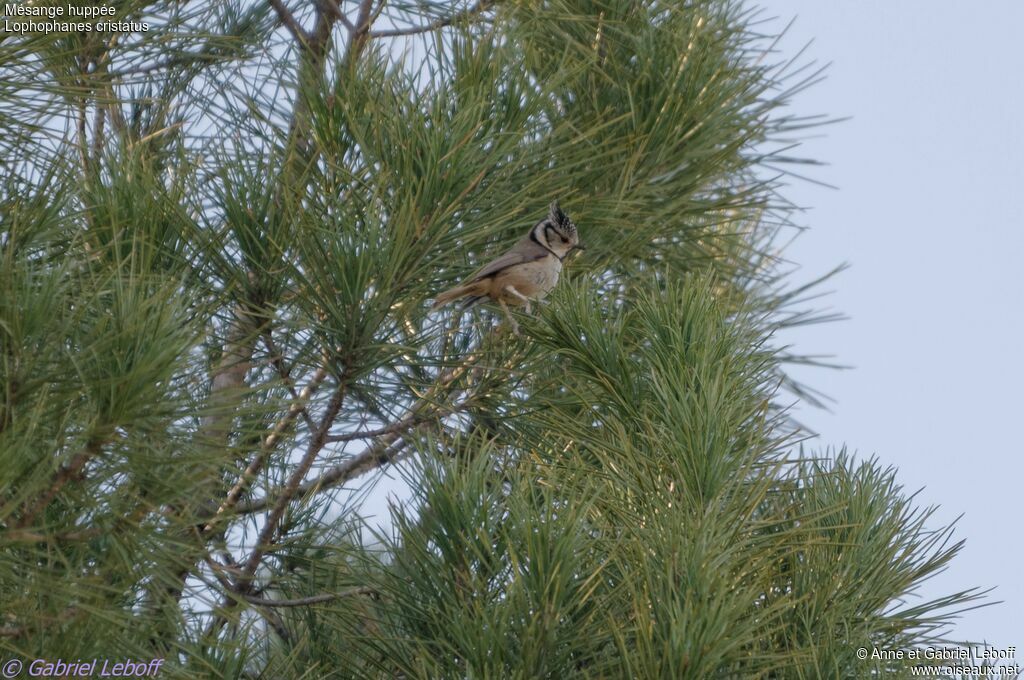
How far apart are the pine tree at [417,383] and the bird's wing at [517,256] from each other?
0.25ft

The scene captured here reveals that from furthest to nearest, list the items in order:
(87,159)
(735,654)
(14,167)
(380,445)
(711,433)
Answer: (380,445)
(87,159)
(14,167)
(711,433)
(735,654)

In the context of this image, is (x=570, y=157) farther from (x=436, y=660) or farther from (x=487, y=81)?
(x=436, y=660)

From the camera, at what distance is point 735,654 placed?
141cm

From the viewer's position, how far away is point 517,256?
242 centimetres

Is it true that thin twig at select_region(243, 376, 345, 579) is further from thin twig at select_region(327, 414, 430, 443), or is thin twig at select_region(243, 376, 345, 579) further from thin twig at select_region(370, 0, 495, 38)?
thin twig at select_region(370, 0, 495, 38)

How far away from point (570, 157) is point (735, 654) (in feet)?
4.38

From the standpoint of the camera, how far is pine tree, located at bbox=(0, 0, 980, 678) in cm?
144

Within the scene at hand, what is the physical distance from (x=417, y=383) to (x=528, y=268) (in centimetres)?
46

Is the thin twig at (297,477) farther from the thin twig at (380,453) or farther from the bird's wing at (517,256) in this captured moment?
the bird's wing at (517,256)

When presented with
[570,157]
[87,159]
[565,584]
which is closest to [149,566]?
[565,584]

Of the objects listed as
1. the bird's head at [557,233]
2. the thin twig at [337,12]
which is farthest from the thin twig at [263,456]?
the thin twig at [337,12]

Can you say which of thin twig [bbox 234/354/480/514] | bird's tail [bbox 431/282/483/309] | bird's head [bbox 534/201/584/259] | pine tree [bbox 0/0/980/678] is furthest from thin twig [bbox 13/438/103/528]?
bird's head [bbox 534/201/584/259]

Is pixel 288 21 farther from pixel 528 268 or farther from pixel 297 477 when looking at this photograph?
pixel 297 477

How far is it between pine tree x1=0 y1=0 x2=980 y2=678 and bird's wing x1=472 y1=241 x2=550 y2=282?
0.08m
